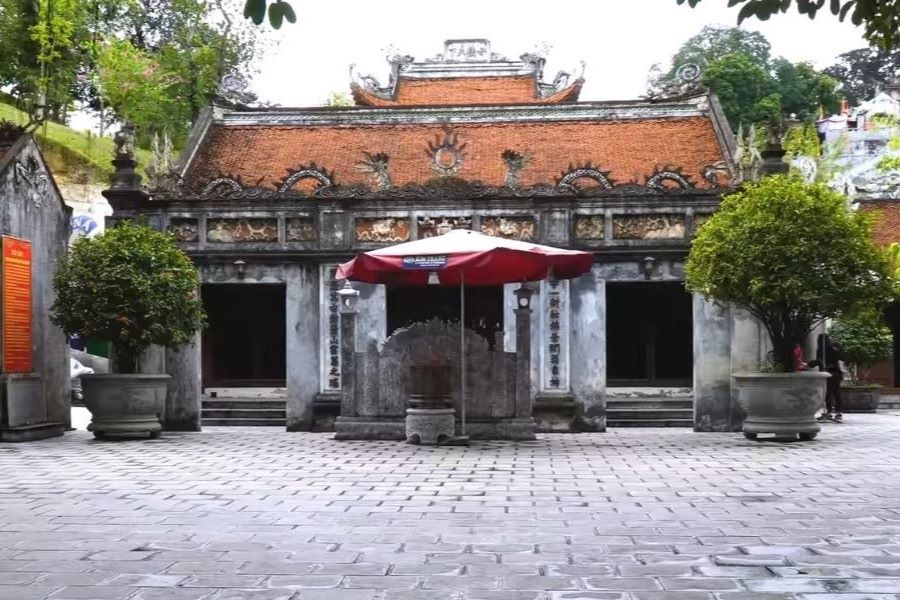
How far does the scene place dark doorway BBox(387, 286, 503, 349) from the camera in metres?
18.2

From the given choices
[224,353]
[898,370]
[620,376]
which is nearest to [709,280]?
[620,376]

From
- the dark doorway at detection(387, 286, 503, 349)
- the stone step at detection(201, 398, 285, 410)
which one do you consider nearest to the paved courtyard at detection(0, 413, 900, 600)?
the dark doorway at detection(387, 286, 503, 349)

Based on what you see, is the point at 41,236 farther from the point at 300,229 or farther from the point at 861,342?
the point at 861,342

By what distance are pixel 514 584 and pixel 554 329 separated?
11091 mm

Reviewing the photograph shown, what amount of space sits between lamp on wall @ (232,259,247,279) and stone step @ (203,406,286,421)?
3103 mm

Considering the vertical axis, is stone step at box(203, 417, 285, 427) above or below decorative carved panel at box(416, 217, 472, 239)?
below

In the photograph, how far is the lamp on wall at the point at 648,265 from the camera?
52.7 feet

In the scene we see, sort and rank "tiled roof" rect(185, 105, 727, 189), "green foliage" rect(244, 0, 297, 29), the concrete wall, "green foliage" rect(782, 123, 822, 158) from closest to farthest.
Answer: "green foliage" rect(244, 0, 297, 29)
the concrete wall
"tiled roof" rect(185, 105, 727, 189)
"green foliage" rect(782, 123, 822, 158)

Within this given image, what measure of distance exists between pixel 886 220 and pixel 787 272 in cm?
2014

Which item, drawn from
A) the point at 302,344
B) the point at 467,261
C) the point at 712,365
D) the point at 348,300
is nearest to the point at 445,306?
the point at 302,344

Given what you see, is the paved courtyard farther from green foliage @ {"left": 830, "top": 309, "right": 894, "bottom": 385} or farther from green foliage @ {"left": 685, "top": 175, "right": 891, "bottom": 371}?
green foliage @ {"left": 830, "top": 309, "right": 894, "bottom": 385}

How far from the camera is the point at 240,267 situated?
654 inches

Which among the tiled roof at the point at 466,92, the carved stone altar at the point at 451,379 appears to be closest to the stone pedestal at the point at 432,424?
→ the carved stone altar at the point at 451,379

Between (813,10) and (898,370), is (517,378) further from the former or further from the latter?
(898,370)
